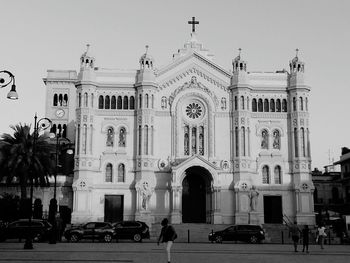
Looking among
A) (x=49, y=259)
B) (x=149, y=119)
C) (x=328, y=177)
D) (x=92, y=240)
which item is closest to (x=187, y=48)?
(x=149, y=119)

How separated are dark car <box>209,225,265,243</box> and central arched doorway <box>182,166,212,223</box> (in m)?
12.9

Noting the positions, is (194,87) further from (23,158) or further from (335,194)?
(335,194)

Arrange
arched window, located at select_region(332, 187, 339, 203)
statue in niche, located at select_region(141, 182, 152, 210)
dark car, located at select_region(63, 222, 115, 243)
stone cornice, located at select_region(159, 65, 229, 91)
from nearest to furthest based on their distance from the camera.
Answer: dark car, located at select_region(63, 222, 115, 243) → statue in niche, located at select_region(141, 182, 152, 210) → stone cornice, located at select_region(159, 65, 229, 91) → arched window, located at select_region(332, 187, 339, 203)

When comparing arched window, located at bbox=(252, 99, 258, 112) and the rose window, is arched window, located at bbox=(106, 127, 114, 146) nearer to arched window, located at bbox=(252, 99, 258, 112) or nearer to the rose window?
the rose window

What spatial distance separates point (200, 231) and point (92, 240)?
12703 mm

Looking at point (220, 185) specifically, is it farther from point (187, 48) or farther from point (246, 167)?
point (187, 48)

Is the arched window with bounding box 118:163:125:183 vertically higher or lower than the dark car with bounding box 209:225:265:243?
higher

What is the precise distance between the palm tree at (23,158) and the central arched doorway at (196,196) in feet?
47.9

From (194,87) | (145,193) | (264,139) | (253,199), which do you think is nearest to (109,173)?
(145,193)

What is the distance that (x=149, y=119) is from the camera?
56719mm

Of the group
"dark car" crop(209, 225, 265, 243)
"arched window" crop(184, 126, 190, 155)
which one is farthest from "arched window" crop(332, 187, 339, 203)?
"dark car" crop(209, 225, 265, 243)

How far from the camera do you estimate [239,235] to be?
43.7 metres

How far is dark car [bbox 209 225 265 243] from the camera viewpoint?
43.7 m

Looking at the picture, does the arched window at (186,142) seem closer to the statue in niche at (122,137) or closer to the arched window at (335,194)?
the statue in niche at (122,137)
